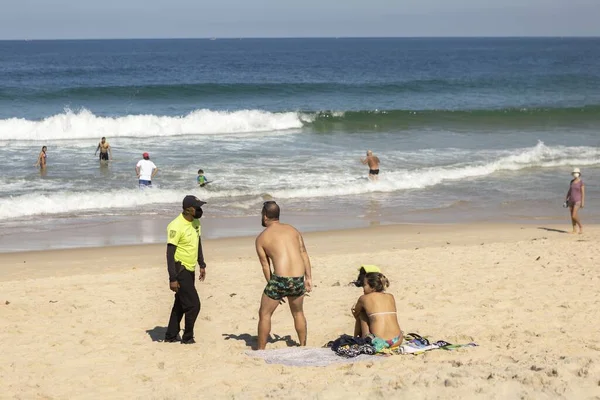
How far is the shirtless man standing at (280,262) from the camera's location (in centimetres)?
718

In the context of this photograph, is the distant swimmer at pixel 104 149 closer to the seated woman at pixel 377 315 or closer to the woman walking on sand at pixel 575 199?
the woman walking on sand at pixel 575 199

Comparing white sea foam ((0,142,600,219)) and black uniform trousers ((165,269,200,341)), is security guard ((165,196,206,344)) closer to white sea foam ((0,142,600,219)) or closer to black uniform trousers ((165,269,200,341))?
black uniform trousers ((165,269,200,341))

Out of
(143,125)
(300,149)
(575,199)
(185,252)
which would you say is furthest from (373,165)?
(143,125)

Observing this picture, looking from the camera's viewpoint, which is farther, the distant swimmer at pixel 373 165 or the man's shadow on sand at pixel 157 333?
the distant swimmer at pixel 373 165

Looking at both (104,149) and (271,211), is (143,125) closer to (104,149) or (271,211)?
(104,149)

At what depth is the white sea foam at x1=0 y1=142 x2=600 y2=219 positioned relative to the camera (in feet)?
57.1

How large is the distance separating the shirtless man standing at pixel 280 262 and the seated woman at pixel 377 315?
0.51 metres

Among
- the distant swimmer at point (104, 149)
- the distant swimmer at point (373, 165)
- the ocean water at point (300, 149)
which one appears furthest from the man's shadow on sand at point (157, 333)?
the distant swimmer at point (104, 149)

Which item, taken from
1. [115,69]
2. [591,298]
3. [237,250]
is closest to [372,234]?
[237,250]

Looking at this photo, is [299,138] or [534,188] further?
[299,138]

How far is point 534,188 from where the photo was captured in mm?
20438

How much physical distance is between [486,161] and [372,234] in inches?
401

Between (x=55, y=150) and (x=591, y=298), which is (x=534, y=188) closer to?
(x=591, y=298)

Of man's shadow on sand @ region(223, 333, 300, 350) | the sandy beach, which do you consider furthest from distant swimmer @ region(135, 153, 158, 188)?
man's shadow on sand @ region(223, 333, 300, 350)
